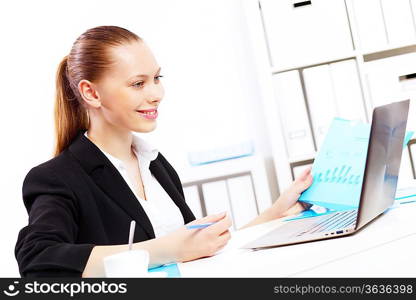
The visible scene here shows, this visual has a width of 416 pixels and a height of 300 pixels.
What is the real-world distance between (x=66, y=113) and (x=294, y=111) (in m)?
1.17

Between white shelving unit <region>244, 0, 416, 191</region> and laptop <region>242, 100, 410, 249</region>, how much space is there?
1186mm

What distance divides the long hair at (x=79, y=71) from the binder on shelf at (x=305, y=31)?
1042mm

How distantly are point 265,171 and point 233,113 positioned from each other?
0.36 meters

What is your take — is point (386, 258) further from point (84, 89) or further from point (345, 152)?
point (84, 89)

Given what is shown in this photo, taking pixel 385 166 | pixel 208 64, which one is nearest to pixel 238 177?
pixel 208 64

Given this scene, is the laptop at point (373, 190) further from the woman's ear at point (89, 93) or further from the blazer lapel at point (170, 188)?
the woman's ear at point (89, 93)

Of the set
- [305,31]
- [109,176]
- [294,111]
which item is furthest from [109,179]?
[305,31]

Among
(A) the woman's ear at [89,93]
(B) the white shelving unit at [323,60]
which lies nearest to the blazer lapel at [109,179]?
(A) the woman's ear at [89,93]

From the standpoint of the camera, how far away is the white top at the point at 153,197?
5.37 ft

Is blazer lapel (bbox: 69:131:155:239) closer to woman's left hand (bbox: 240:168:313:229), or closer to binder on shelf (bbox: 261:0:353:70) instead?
woman's left hand (bbox: 240:168:313:229)

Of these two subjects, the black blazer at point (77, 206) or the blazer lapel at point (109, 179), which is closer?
the black blazer at point (77, 206)

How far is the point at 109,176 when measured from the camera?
1.55m

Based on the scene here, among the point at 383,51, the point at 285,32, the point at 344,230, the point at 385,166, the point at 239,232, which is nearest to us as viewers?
the point at 344,230

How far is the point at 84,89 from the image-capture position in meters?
1.65
